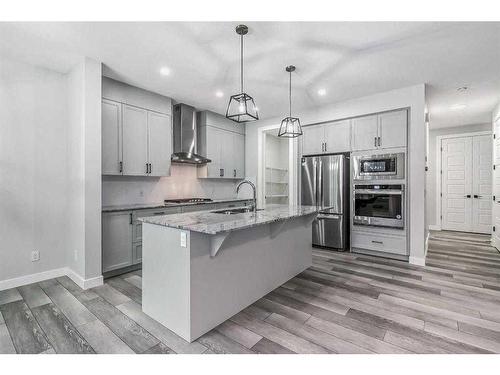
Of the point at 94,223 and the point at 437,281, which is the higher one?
the point at 94,223

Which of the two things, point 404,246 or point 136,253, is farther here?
point 404,246

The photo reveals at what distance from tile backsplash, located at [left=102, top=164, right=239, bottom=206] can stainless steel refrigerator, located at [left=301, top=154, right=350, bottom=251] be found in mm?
1973

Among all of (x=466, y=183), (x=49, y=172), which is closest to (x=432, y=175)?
(x=466, y=183)

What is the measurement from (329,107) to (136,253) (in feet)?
12.9

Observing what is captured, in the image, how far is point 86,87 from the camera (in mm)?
2934

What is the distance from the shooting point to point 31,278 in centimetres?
302

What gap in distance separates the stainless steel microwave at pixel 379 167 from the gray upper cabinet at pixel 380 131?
0.16 meters

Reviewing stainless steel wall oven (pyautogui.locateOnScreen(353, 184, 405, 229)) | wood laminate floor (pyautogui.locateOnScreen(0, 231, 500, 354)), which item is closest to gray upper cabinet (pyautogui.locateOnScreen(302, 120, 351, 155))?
stainless steel wall oven (pyautogui.locateOnScreen(353, 184, 405, 229))

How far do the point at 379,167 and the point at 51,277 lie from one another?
15.8 ft

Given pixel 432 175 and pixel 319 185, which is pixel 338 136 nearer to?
pixel 319 185

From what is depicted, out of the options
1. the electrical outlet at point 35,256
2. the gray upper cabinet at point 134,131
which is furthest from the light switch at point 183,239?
the electrical outlet at point 35,256

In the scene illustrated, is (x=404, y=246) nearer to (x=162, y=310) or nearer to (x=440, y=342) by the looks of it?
(x=440, y=342)

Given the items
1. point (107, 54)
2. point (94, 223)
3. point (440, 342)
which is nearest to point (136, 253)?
point (94, 223)

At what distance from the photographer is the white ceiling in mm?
2400
